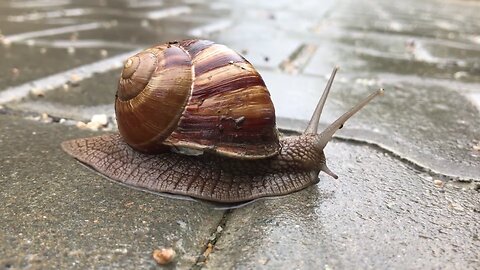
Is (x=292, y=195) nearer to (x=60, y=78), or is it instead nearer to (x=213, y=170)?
(x=213, y=170)

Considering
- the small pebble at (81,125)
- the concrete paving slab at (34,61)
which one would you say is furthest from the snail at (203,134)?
the concrete paving slab at (34,61)

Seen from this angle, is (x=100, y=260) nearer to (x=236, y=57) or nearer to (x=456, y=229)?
(x=236, y=57)

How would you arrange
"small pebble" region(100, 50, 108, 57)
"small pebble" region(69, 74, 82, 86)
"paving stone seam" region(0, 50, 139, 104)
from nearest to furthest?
"paving stone seam" region(0, 50, 139, 104), "small pebble" region(69, 74, 82, 86), "small pebble" region(100, 50, 108, 57)

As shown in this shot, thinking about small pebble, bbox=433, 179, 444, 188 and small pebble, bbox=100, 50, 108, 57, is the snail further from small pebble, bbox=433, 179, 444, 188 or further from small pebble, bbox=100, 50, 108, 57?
small pebble, bbox=100, 50, 108, 57

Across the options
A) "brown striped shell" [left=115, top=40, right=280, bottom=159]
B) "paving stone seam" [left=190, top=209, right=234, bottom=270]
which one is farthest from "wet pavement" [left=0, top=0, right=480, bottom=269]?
"brown striped shell" [left=115, top=40, right=280, bottom=159]

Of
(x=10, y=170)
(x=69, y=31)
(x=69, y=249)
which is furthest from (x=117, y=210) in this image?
(x=69, y=31)
